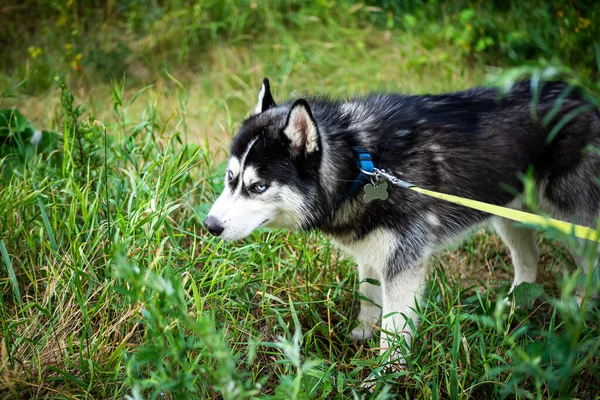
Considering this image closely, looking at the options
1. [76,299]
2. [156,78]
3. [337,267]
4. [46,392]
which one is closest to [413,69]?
[156,78]

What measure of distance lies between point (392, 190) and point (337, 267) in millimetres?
767

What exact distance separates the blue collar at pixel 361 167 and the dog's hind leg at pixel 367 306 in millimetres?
478

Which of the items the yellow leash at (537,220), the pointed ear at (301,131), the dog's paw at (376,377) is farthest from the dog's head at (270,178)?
the dog's paw at (376,377)

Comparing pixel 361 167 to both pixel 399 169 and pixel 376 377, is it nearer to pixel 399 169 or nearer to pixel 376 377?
pixel 399 169

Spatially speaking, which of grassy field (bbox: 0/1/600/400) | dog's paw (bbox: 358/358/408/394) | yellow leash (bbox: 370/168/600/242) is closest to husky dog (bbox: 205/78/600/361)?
dog's paw (bbox: 358/358/408/394)

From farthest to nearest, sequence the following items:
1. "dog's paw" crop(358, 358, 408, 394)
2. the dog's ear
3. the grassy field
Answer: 1. the dog's ear
2. "dog's paw" crop(358, 358, 408, 394)
3. the grassy field

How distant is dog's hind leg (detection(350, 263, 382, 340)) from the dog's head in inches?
21.7

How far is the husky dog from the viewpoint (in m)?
2.79

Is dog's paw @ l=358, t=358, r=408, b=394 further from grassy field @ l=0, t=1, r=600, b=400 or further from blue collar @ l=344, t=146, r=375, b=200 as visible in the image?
blue collar @ l=344, t=146, r=375, b=200

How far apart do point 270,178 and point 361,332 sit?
1.04m

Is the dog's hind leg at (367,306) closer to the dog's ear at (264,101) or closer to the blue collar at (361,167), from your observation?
the blue collar at (361,167)

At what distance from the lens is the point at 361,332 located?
10.3 ft

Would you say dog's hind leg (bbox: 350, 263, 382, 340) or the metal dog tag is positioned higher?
the metal dog tag

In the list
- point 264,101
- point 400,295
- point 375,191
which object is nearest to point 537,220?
point 375,191
